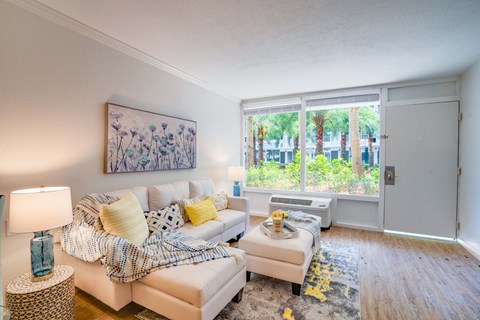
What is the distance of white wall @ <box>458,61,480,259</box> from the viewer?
2.92 meters

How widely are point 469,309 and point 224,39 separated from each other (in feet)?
11.1

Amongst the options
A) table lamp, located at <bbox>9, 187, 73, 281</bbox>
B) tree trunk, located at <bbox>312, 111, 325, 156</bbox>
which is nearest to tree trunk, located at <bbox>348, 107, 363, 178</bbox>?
tree trunk, located at <bbox>312, 111, 325, 156</bbox>

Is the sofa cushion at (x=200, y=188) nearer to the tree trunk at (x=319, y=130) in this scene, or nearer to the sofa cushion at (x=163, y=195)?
the sofa cushion at (x=163, y=195)

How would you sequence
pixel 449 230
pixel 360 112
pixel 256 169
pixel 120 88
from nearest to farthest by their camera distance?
1. pixel 120 88
2. pixel 449 230
3. pixel 360 112
4. pixel 256 169

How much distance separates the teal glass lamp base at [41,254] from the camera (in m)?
1.61

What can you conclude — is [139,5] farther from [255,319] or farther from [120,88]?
[255,319]

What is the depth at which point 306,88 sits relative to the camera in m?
4.16

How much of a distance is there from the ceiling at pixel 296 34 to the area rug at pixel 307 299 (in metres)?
2.54

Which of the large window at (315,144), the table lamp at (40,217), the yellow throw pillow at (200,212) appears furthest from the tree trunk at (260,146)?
the table lamp at (40,217)

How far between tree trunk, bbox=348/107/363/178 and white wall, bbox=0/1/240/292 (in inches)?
133

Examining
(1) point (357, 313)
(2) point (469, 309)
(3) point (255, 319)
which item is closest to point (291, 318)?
(3) point (255, 319)

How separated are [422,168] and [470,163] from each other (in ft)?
1.85

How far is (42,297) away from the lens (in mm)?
1480

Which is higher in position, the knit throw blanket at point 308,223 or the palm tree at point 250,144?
the palm tree at point 250,144
